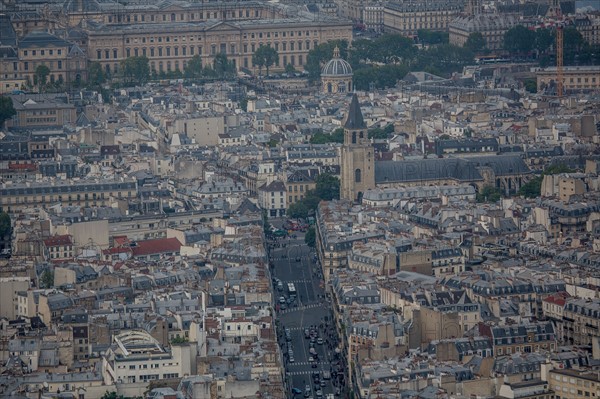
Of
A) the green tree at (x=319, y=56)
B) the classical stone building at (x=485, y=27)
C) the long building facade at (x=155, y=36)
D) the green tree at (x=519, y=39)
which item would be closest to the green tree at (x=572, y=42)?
the green tree at (x=519, y=39)

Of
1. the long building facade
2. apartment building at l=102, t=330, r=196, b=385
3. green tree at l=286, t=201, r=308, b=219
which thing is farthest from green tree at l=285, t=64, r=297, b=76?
apartment building at l=102, t=330, r=196, b=385

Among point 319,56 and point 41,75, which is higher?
point 319,56

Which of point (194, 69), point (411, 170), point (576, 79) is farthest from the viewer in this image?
point (194, 69)

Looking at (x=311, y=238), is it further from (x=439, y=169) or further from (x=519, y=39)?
(x=519, y=39)

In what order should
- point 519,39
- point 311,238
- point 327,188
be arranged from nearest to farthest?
point 311,238 < point 327,188 < point 519,39

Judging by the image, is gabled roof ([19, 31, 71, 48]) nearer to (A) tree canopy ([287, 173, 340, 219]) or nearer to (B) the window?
(A) tree canopy ([287, 173, 340, 219])

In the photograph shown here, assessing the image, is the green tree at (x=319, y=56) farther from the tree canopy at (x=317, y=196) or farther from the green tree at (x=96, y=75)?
the tree canopy at (x=317, y=196)

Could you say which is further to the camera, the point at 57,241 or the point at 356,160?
the point at 356,160

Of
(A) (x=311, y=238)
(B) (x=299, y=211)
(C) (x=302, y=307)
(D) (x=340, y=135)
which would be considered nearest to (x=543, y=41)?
(D) (x=340, y=135)
